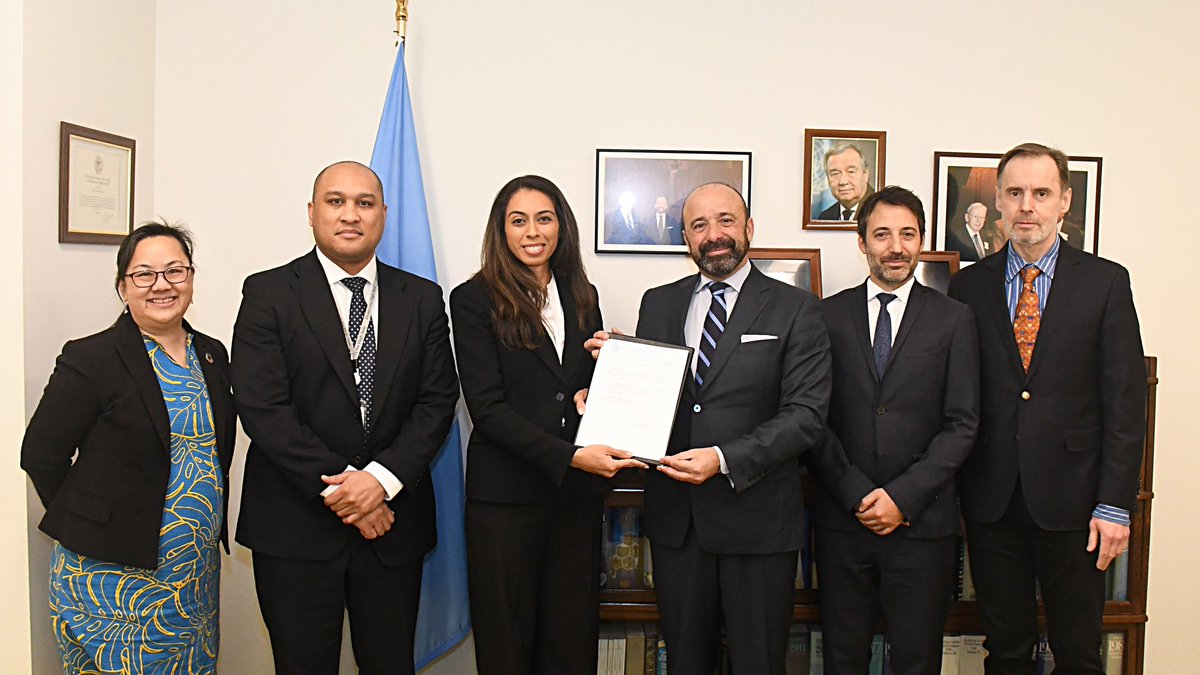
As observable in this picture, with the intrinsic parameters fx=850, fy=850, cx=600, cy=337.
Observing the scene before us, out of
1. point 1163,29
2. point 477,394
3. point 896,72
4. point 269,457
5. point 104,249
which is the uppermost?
point 1163,29

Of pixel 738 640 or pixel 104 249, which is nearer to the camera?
pixel 738 640

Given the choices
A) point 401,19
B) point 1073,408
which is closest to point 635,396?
point 1073,408

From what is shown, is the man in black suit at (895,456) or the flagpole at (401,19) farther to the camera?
the flagpole at (401,19)

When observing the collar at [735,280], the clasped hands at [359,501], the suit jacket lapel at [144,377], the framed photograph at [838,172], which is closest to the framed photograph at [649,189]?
the framed photograph at [838,172]

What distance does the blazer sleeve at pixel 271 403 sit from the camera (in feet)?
8.14

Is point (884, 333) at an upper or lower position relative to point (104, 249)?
lower

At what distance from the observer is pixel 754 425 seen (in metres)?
2.65

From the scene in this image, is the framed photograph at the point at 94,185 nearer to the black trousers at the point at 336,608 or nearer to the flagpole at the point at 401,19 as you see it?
the flagpole at the point at 401,19

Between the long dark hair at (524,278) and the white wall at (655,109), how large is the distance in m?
0.74

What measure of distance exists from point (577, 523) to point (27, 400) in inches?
71.8

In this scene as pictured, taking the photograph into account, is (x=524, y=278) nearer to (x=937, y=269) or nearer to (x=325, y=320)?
(x=325, y=320)

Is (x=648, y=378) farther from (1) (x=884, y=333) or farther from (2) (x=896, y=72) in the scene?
(2) (x=896, y=72)

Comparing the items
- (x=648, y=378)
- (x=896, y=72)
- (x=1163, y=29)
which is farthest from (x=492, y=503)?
(x=1163, y=29)

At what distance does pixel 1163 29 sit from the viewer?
3.69 meters
